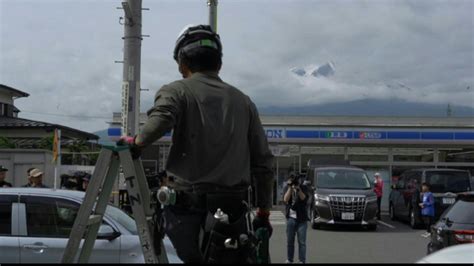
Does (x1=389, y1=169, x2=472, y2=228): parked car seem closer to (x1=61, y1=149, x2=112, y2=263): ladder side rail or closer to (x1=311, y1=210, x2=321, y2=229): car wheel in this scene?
(x1=311, y1=210, x2=321, y2=229): car wheel

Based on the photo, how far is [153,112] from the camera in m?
3.51

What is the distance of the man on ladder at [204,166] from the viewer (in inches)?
138

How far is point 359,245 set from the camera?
50.1 feet

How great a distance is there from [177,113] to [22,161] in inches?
706

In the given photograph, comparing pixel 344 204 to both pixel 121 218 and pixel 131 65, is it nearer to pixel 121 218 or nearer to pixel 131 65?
pixel 131 65

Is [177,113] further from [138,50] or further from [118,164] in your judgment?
[138,50]

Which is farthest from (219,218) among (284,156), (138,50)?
(284,156)

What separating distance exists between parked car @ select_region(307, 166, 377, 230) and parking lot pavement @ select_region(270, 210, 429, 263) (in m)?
0.34

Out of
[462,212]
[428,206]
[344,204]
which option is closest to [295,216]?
[462,212]

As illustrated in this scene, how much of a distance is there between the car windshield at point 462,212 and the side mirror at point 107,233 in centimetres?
459

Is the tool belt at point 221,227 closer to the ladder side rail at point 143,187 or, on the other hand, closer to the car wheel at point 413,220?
the ladder side rail at point 143,187

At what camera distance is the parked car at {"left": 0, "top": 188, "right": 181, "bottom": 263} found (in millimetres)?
7289

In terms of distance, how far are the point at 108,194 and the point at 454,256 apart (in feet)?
6.69

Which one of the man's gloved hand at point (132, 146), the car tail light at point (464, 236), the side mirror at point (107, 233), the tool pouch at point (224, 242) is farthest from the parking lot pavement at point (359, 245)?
the man's gloved hand at point (132, 146)
